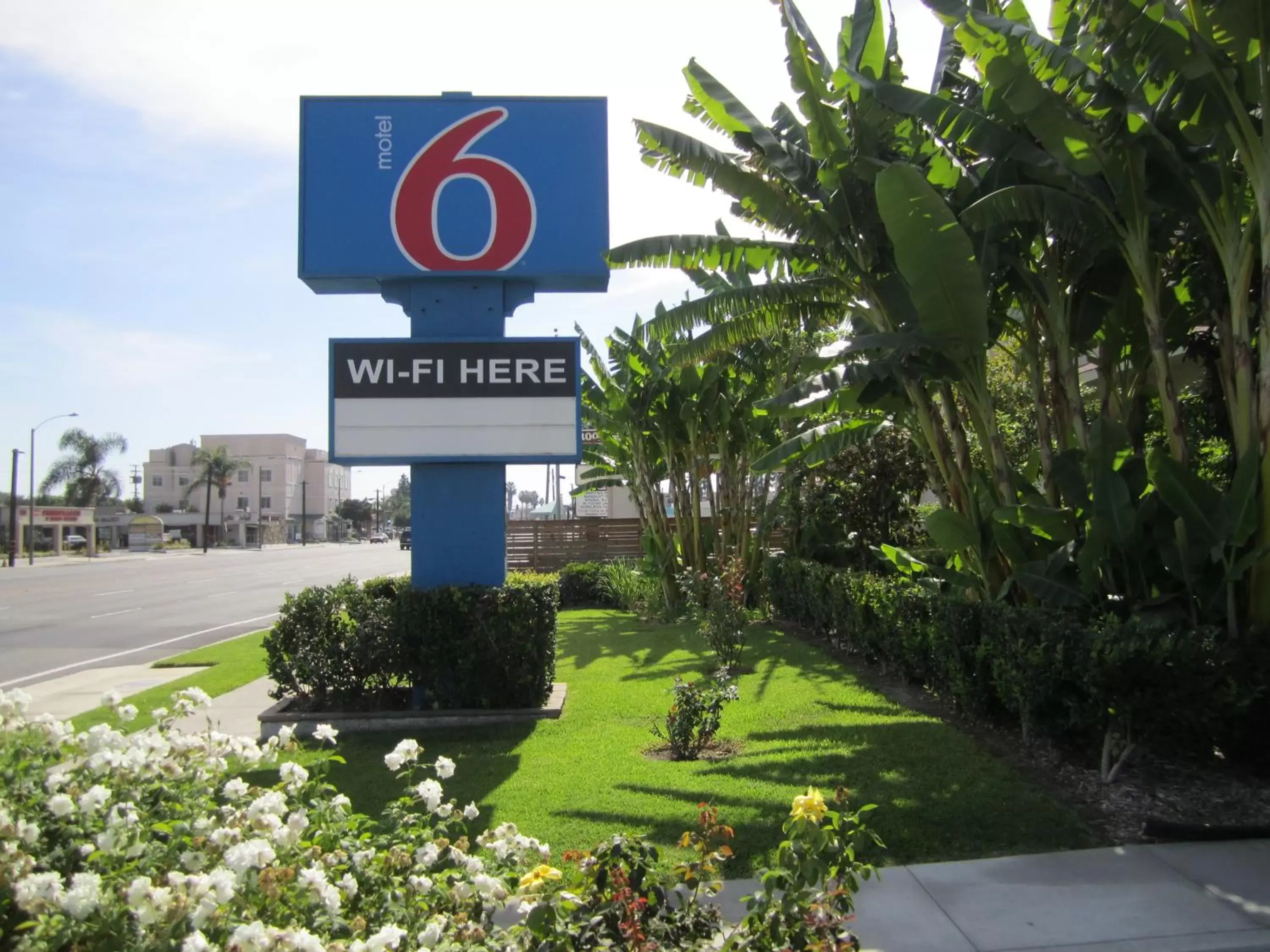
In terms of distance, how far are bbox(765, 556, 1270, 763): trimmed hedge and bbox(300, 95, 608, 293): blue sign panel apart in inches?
188

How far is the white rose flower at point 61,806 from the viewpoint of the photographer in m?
2.91

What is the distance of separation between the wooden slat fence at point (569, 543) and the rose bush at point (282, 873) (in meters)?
20.4

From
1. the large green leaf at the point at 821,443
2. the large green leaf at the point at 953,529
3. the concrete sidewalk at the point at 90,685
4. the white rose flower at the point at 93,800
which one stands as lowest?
the concrete sidewalk at the point at 90,685

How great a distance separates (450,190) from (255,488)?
11622cm

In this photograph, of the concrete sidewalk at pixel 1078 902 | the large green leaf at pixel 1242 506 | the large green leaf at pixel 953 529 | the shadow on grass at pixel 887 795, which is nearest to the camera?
the concrete sidewalk at pixel 1078 902

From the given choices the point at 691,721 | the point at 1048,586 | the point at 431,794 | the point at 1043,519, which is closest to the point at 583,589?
the point at 691,721

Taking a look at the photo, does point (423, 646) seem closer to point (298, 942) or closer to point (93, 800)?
point (93, 800)

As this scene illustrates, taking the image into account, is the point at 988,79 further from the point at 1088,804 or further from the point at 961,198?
the point at 1088,804

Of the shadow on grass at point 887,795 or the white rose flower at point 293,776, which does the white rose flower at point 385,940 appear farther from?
the shadow on grass at point 887,795

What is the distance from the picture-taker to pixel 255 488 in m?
117

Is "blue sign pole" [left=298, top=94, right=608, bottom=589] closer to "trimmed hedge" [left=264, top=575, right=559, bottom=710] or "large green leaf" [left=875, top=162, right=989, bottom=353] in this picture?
"trimmed hedge" [left=264, top=575, right=559, bottom=710]

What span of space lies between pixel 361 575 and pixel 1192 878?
31.9 m

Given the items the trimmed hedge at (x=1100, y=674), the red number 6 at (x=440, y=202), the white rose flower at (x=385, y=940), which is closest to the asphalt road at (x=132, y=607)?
the red number 6 at (x=440, y=202)

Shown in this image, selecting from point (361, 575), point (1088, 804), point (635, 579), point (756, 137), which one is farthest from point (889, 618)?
point (361, 575)
